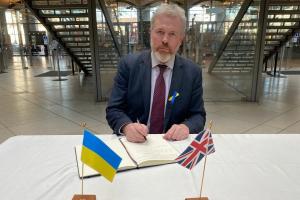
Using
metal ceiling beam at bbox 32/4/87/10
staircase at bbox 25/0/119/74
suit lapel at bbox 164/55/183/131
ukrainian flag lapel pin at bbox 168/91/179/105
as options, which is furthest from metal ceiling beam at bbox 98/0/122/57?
ukrainian flag lapel pin at bbox 168/91/179/105

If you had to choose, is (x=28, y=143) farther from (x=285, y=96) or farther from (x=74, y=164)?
(x=285, y=96)

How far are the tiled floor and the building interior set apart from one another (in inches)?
0.6

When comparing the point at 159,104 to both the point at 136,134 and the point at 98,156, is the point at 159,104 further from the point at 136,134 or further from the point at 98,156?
the point at 98,156

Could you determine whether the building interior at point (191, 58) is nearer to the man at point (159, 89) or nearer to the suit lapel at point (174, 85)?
the man at point (159, 89)

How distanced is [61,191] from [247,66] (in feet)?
17.3

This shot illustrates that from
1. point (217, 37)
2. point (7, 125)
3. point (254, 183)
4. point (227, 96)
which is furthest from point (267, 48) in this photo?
point (254, 183)

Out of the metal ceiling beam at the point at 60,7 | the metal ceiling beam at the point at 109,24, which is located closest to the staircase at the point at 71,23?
the metal ceiling beam at the point at 60,7

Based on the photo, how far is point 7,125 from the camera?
3.89 metres

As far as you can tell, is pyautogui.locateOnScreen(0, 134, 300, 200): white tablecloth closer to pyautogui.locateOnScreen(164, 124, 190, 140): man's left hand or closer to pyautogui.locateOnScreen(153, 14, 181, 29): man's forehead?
pyautogui.locateOnScreen(164, 124, 190, 140): man's left hand

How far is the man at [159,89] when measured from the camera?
5.16 feet

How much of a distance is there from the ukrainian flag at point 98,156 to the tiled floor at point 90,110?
2.76 m

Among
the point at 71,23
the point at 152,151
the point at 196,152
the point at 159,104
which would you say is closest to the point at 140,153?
the point at 152,151

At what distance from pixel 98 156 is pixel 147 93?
85 centimetres

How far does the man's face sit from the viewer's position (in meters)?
1.50
